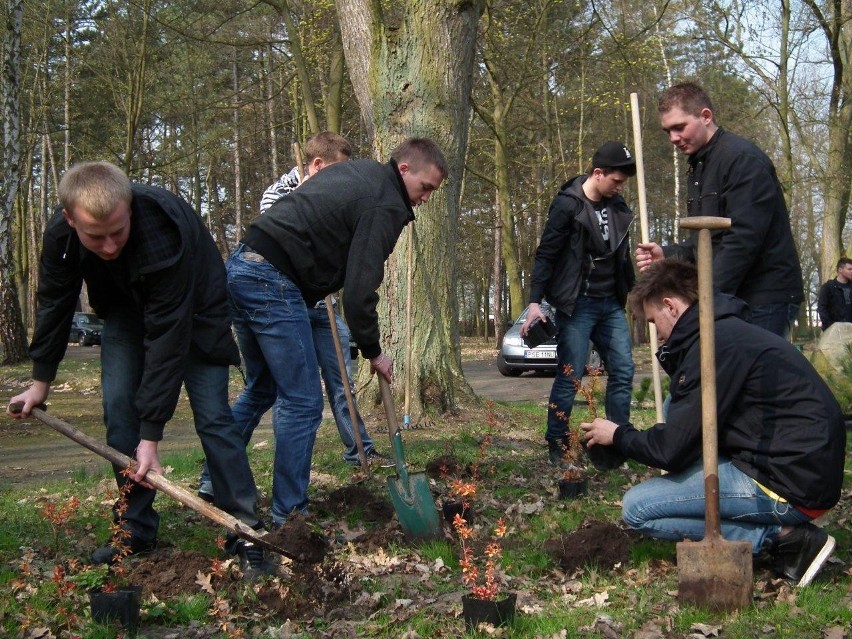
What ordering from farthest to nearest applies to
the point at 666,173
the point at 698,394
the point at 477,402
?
the point at 666,173
the point at 477,402
the point at 698,394

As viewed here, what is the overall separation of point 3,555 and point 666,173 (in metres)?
30.5

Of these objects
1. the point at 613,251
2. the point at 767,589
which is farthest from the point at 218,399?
the point at 613,251

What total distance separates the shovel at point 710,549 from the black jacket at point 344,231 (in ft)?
4.81

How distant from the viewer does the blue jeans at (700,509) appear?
3639 millimetres

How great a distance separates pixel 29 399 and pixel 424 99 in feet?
16.3

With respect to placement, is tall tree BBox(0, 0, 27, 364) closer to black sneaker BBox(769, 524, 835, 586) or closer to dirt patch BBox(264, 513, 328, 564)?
dirt patch BBox(264, 513, 328, 564)

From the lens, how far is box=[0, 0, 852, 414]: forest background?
8234mm

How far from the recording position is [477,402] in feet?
28.5

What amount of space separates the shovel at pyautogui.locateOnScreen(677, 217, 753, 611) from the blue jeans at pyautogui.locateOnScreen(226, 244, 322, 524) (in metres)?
1.83

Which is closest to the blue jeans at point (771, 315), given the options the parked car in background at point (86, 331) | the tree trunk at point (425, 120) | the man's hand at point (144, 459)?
the man's hand at point (144, 459)

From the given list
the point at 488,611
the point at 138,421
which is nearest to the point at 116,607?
the point at 138,421

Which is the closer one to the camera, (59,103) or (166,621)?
(166,621)

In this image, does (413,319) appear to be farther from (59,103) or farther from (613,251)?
→ (59,103)

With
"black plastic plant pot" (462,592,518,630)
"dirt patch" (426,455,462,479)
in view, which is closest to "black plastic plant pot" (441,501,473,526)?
"dirt patch" (426,455,462,479)
